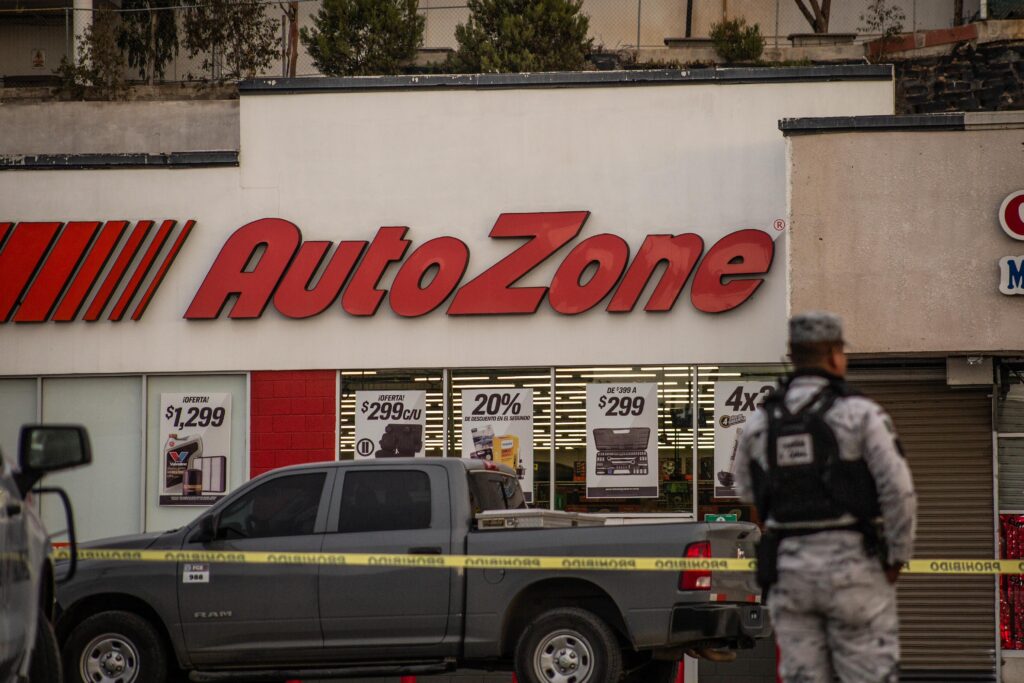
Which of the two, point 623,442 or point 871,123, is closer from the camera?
point 871,123

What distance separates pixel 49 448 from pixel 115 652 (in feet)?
15.6

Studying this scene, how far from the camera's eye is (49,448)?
7223 millimetres

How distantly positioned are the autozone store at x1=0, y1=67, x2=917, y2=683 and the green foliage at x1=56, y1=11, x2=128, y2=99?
27.9 feet

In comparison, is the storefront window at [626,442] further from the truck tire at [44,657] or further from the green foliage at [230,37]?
the green foliage at [230,37]

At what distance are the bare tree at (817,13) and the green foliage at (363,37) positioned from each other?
28.4ft

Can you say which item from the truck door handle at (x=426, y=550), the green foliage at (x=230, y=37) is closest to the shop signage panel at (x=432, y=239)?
the truck door handle at (x=426, y=550)

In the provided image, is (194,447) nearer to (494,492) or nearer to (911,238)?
(494,492)

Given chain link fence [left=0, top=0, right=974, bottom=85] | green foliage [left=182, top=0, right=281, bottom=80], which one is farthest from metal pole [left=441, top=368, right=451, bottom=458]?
chain link fence [left=0, top=0, right=974, bottom=85]

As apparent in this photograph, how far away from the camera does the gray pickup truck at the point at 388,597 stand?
1098 cm

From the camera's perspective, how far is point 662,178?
17.4m

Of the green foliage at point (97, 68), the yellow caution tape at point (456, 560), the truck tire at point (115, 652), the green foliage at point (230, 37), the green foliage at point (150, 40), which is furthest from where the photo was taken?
the green foliage at point (150, 40)

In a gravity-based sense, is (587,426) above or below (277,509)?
above

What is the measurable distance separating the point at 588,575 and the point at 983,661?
697 cm

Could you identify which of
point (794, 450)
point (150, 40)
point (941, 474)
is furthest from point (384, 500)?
point (150, 40)
